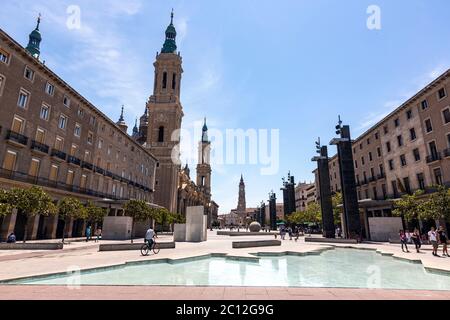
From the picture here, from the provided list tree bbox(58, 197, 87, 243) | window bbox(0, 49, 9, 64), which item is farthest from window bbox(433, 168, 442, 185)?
window bbox(0, 49, 9, 64)

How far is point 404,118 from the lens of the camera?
35969 millimetres

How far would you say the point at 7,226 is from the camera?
2319cm

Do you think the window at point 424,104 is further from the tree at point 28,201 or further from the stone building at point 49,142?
the tree at point 28,201

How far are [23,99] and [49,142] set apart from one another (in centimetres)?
509

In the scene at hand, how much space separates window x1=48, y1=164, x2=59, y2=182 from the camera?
2826 centimetres

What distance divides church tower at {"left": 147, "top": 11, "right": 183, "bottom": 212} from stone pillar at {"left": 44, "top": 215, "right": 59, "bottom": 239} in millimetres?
31242

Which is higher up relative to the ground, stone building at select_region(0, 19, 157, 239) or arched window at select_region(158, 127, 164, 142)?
arched window at select_region(158, 127, 164, 142)

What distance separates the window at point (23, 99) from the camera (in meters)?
25.0

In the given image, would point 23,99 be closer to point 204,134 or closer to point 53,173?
point 53,173

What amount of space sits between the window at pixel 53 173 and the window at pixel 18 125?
17.2 ft

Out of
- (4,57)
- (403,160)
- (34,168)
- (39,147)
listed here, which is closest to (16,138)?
(39,147)

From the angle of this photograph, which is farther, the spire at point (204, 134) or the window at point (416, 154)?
the spire at point (204, 134)

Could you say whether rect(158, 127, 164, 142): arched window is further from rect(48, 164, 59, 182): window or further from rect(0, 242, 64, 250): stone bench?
rect(0, 242, 64, 250): stone bench

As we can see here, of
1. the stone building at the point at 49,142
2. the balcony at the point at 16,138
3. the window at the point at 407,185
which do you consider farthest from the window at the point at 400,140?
the balcony at the point at 16,138
